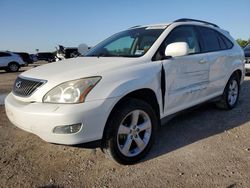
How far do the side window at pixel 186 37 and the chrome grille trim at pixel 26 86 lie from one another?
182 cm

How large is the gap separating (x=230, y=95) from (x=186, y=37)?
1.87 m

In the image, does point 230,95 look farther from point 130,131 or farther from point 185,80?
point 130,131

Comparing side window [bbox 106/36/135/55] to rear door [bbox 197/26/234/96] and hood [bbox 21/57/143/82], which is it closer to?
hood [bbox 21/57/143/82]

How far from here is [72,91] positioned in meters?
2.81

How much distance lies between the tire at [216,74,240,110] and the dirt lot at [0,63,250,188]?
2.77ft

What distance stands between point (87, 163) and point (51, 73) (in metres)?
1.16

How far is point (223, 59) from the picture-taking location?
4.90 meters

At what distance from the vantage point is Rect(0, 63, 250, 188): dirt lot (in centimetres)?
290

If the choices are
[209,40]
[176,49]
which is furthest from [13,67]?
[176,49]

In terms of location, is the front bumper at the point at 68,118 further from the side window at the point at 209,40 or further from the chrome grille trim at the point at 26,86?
the side window at the point at 209,40

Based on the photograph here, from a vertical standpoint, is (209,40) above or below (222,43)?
above

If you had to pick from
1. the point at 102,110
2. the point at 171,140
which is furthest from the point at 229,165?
the point at 102,110

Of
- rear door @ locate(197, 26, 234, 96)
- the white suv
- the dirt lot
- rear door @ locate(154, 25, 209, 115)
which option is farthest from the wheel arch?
rear door @ locate(197, 26, 234, 96)

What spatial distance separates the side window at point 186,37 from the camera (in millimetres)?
3928
